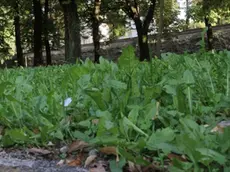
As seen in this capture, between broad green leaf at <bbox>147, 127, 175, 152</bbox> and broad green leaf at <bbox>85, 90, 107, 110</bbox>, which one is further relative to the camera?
broad green leaf at <bbox>85, 90, 107, 110</bbox>

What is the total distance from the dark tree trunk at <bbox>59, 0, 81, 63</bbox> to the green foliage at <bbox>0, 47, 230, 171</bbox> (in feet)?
38.4

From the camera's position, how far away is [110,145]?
1.38 metres

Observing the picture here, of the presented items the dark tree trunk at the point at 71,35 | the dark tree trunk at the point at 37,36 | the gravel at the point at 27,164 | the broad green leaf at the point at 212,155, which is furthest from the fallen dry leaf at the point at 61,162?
the dark tree trunk at the point at 37,36

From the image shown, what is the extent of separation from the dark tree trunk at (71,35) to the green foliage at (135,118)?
38.4 feet

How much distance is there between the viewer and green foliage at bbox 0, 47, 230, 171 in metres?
1.20

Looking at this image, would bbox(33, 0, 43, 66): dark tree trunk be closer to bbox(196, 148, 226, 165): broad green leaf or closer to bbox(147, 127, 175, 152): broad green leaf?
bbox(147, 127, 175, 152): broad green leaf

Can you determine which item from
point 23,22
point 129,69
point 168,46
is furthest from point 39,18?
point 129,69

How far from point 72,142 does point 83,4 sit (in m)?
20.0

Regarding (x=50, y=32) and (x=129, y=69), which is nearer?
(x=129, y=69)

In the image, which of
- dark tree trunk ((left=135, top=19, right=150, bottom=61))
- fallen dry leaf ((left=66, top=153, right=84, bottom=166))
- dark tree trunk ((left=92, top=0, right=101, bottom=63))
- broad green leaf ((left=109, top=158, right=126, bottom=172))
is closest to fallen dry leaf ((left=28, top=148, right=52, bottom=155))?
fallen dry leaf ((left=66, top=153, right=84, bottom=166))

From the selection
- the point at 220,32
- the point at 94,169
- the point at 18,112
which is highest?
the point at 220,32

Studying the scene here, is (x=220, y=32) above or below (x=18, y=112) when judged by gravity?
above

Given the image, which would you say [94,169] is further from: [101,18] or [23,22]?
[23,22]

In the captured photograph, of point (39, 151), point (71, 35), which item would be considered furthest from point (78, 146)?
point (71, 35)
